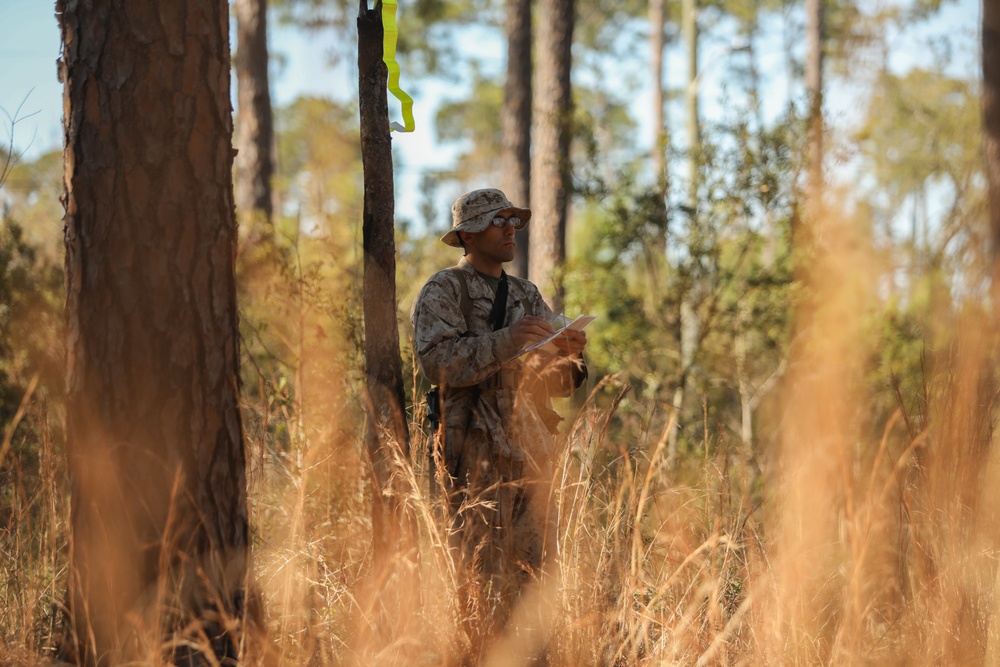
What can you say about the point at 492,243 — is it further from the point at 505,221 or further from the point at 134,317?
the point at 134,317

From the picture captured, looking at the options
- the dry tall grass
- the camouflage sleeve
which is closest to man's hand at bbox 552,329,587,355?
the camouflage sleeve

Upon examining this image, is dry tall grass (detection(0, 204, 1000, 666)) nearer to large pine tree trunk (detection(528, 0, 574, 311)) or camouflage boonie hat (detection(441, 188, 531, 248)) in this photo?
camouflage boonie hat (detection(441, 188, 531, 248))

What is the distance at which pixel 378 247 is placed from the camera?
3363 mm

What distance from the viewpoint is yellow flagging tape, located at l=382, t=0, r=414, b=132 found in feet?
11.1

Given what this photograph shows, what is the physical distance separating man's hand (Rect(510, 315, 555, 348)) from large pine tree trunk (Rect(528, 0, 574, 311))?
4568 mm

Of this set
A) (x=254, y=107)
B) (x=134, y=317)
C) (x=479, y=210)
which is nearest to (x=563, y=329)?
(x=479, y=210)

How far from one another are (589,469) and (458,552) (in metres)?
0.67

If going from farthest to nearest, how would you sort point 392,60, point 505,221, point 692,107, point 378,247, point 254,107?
point 254,107 → point 692,107 → point 505,221 → point 392,60 → point 378,247

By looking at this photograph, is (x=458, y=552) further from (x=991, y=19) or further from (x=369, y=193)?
(x=991, y=19)

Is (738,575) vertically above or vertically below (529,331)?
below

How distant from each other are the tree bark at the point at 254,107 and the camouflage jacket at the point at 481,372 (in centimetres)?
849

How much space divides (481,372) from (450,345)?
14 cm

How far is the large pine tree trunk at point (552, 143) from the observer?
8.59 m

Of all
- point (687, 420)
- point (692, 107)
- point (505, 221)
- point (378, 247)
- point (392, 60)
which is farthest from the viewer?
A: point (692, 107)
